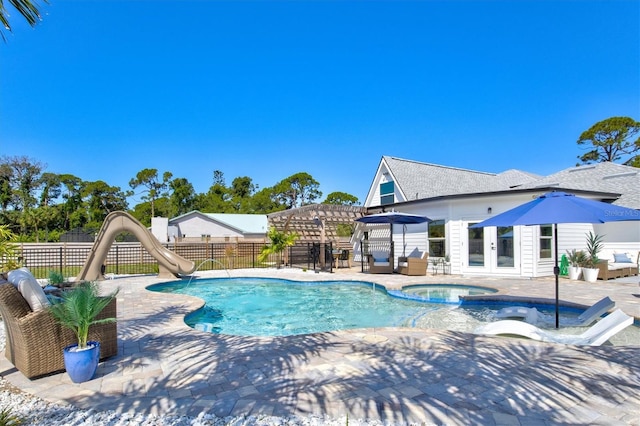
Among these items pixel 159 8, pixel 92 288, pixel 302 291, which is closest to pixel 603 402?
pixel 92 288

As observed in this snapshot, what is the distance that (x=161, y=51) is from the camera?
13766mm

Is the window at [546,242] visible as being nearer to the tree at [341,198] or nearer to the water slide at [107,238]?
the water slide at [107,238]

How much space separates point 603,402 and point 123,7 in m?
13.9

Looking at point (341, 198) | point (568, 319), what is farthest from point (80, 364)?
point (341, 198)

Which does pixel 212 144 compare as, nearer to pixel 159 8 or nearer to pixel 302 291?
pixel 159 8

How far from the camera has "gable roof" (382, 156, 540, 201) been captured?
16.9 meters

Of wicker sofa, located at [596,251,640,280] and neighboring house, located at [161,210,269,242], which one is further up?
neighboring house, located at [161,210,269,242]

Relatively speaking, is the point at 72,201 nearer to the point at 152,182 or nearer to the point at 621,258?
the point at 152,182

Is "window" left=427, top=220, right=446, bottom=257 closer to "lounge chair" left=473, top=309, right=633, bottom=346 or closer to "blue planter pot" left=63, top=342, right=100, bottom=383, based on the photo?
"lounge chair" left=473, top=309, right=633, bottom=346

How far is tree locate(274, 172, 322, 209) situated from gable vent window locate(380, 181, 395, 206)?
33.6 m

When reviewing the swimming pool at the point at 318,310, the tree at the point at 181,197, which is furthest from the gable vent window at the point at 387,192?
the tree at the point at 181,197

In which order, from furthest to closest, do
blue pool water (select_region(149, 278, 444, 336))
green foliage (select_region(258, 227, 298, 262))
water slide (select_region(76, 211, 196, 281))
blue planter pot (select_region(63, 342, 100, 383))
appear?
green foliage (select_region(258, 227, 298, 262)), water slide (select_region(76, 211, 196, 281)), blue pool water (select_region(149, 278, 444, 336)), blue planter pot (select_region(63, 342, 100, 383))

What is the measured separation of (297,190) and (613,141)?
38.2 m

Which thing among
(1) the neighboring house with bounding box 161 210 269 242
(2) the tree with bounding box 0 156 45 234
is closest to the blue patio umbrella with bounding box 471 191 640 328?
(1) the neighboring house with bounding box 161 210 269 242
